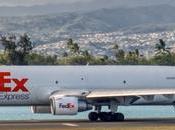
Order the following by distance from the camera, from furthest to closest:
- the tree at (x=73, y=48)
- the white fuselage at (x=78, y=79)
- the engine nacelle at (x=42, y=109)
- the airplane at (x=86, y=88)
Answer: the tree at (x=73, y=48)
the engine nacelle at (x=42, y=109)
the white fuselage at (x=78, y=79)
the airplane at (x=86, y=88)

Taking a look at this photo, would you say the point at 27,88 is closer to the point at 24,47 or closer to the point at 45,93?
the point at 45,93

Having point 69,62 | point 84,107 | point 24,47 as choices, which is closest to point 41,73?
point 84,107

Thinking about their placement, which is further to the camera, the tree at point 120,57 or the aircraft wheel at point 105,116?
the tree at point 120,57

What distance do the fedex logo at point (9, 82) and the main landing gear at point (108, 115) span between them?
4.71 m

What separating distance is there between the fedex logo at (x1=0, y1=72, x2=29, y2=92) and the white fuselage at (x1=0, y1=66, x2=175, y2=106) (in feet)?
0.47

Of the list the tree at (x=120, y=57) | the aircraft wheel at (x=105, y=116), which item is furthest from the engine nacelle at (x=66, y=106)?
the tree at (x=120, y=57)

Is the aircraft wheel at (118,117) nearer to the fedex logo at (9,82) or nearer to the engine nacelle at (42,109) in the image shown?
the engine nacelle at (42,109)

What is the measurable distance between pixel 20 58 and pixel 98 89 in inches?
2815

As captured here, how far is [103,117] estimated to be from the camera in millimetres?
56875

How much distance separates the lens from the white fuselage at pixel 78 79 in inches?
2237

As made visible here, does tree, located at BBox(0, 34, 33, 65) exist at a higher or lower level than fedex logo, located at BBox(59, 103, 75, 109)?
higher

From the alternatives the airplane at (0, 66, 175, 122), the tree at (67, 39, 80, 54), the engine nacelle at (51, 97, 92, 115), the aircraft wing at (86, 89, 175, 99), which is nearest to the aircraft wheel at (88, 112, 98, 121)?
the airplane at (0, 66, 175, 122)

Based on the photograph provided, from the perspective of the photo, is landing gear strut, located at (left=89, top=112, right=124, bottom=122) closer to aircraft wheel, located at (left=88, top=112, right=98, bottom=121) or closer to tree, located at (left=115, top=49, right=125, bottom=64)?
aircraft wheel, located at (left=88, top=112, right=98, bottom=121)

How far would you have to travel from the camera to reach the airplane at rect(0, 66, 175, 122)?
183 ft
